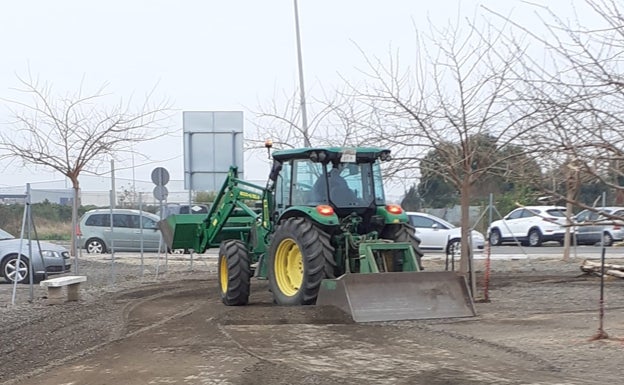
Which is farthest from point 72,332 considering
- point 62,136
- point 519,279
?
point 62,136

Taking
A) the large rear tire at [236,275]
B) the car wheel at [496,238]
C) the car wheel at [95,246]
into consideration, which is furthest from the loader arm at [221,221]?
the car wheel at [496,238]

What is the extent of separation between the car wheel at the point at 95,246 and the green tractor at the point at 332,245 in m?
15.7

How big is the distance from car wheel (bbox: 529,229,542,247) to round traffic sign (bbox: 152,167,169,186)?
49.4 feet

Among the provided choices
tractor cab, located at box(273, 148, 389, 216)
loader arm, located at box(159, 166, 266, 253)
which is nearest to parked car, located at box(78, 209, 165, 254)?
loader arm, located at box(159, 166, 266, 253)

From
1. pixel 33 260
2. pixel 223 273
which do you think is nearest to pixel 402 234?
pixel 223 273

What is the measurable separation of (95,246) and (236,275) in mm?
17549

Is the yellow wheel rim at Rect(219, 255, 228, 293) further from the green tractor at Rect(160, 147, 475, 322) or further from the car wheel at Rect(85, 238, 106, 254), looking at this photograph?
the car wheel at Rect(85, 238, 106, 254)

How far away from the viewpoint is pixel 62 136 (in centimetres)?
2603

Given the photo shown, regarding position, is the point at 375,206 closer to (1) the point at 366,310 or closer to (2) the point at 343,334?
(1) the point at 366,310

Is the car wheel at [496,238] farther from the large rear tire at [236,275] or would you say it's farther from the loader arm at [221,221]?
the large rear tire at [236,275]

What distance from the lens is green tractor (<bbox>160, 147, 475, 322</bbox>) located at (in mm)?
11680

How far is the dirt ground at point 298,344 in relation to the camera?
807 centimetres

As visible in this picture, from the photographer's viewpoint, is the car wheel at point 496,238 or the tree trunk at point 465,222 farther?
the car wheel at point 496,238

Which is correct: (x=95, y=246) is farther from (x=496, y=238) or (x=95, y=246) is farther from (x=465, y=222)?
(x=465, y=222)
